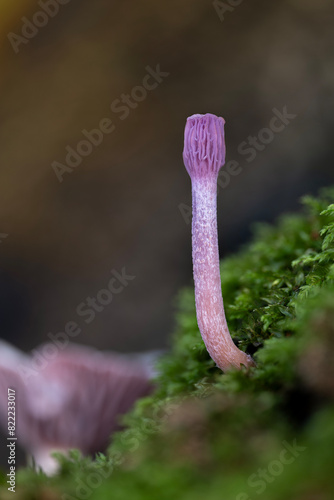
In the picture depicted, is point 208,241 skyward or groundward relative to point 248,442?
skyward

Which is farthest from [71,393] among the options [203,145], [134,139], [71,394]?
[134,139]

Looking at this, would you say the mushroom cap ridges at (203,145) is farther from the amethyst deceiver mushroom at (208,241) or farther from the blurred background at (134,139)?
the blurred background at (134,139)

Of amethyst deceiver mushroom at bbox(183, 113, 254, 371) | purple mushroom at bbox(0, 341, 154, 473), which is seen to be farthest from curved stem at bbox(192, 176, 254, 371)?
purple mushroom at bbox(0, 341, 154, 473)

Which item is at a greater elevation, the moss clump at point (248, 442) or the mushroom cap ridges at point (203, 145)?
the mushroom cap ridges at point (203, 145)

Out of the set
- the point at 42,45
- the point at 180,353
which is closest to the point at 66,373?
the point at 180,353

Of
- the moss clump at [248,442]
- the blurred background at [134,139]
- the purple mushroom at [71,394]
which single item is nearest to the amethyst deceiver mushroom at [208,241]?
the moss clump at [248,442]

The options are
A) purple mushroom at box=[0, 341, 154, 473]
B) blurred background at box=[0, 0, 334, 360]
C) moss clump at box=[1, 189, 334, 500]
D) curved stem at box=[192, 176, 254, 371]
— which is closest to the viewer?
moss clump at box=[1, 189, 334, 500]

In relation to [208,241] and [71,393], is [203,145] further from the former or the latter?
[71,393]

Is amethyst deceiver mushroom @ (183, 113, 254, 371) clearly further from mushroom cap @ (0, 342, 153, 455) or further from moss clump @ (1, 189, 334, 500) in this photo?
mushroom cap @ (0, 342, 153, 455)
